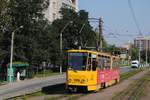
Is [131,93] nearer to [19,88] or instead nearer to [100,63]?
[100,63]

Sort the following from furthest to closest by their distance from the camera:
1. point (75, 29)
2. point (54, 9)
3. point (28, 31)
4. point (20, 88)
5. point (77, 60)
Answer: point (54, 9), point (75, 29), point (28, 31), point (20, 88), point (77, 60)

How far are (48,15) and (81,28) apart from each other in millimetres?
20776

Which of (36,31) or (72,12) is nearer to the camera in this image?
(36,31)

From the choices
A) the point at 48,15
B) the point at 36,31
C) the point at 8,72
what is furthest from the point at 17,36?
the point at 48,15

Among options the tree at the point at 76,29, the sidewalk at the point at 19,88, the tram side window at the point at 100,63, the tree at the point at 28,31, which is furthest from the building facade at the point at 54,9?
the tram side window at the point at 100,63

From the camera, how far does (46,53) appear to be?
78.3 metres

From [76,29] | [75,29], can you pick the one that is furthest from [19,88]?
[76,29]

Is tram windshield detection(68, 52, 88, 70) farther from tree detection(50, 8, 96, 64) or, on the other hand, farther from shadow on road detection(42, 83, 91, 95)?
tree detection(50, 8, 96, 64)

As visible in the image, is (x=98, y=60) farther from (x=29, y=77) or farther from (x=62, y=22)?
(x=62, y=22)

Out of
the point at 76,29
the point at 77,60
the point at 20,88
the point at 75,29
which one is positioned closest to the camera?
the point at 77,60

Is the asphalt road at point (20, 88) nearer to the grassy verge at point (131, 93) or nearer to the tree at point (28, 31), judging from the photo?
the grassy verge at point (131, 93)

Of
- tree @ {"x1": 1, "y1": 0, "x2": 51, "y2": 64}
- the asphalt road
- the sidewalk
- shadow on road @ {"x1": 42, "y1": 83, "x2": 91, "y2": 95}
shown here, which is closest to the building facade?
tree @ {"x1": 1, "y1": 0, "x2": 51, "y2": 64}

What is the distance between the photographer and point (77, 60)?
3259 centimetres

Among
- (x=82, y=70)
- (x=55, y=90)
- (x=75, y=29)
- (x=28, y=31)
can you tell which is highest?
(x=75, y=29)
